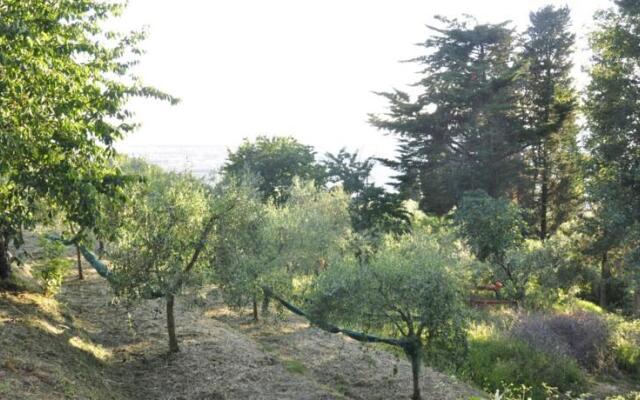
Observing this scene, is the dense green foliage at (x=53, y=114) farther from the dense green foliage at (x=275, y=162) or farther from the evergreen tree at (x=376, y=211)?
the dense green foliage at (x=275, y=162)

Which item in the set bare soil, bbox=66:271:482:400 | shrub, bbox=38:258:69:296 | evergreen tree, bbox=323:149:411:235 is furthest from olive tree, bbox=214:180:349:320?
evergreen tree, bbox=323:149:411:235

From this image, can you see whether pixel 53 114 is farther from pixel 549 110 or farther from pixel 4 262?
pixel 549 110

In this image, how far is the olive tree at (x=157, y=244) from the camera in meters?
15.0

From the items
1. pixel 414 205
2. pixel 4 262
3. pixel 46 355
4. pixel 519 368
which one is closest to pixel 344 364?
pixel 519 368

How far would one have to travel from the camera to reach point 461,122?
Answer: 133ft

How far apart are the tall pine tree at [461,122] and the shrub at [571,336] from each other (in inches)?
610

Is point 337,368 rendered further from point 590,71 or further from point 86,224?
point 590,71

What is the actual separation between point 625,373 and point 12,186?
25.3 meters

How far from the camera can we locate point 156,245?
1515 cm

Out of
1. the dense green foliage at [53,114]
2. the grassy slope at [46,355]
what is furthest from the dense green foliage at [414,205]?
the grassy slope at [46,355]

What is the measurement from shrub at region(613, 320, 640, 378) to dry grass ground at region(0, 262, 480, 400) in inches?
431

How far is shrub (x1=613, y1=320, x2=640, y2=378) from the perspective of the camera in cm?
2366

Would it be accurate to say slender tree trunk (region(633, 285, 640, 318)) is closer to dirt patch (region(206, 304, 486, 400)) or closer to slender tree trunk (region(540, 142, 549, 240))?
slender tree trunk (region(540, 142, 549, 240))

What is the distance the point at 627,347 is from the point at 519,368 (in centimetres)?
812
